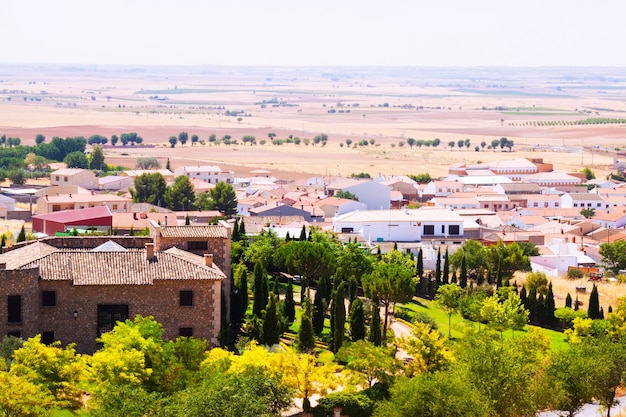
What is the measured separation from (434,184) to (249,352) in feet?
273

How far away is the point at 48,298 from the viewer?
141ft

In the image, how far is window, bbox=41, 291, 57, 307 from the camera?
42875 millimetres

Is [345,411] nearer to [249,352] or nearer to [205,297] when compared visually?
[249,352]

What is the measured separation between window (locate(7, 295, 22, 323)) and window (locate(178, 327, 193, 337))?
5.72 m

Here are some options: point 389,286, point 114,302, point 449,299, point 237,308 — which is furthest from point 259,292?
point 449,299

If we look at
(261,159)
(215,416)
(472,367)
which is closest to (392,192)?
(261,159)

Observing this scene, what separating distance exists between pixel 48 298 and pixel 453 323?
20.8 metres

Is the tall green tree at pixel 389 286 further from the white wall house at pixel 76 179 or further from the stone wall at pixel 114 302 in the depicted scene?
the white wall house at pixel 76 179

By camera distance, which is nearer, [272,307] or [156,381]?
[156,381]

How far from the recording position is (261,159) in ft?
553

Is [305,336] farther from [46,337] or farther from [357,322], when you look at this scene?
[46,337]

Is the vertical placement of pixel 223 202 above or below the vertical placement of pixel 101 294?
below

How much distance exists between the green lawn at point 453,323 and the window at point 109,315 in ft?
49.6

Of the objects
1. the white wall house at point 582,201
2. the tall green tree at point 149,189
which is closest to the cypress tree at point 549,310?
the tall green tree at point 149,189
